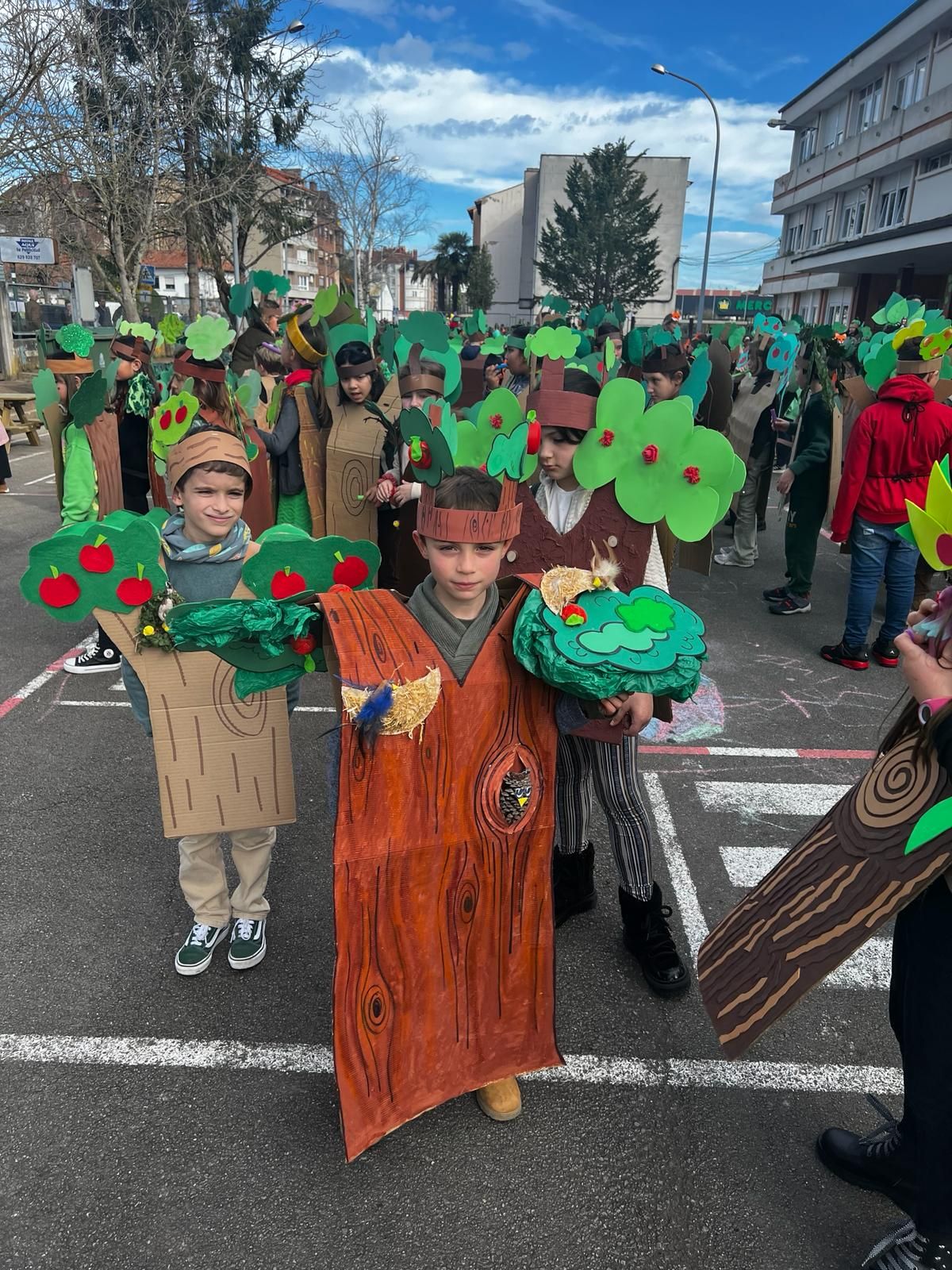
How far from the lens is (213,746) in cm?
254

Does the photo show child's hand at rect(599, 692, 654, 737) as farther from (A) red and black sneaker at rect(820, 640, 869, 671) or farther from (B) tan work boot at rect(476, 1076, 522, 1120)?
(A) red and black sneaker at rect(820, 640, 869, 671)

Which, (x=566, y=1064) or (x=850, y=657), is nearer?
(x=566, y=1064)

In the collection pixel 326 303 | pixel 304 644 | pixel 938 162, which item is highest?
pixel 938 162

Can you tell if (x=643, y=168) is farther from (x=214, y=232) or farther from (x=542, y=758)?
(x=542, y=758)

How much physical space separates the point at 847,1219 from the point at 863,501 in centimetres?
427

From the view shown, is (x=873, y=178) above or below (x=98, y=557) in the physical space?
above

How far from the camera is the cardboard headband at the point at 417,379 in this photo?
452 centimetres

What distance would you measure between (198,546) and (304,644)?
760 millimetres

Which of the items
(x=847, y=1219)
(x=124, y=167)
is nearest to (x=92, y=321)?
(x=124, y=167)

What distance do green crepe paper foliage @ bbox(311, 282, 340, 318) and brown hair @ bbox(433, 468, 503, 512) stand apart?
386cm

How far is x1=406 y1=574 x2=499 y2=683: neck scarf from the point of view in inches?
75.3

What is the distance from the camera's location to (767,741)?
4582mm

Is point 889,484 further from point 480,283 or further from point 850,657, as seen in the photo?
point 480,283

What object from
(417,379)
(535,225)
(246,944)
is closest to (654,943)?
(246,944)
